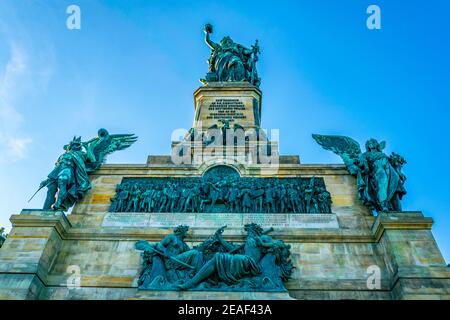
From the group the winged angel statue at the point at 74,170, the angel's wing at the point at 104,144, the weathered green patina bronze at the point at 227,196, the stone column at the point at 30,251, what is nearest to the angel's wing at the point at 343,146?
the weathered green patina bronze at the point at 227,196

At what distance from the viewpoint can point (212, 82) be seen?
750 inches

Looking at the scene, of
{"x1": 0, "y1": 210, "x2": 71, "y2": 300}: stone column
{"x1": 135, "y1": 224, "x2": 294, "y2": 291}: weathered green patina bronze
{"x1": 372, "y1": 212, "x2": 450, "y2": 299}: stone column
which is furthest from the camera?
{"x1": 0, "y1": 210, "x2": 71, "y2": 300}: stone column

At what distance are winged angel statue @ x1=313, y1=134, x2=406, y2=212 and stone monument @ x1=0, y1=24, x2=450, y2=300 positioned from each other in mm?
35

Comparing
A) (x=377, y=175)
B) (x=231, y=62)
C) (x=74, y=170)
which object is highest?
(x=231, y=62)

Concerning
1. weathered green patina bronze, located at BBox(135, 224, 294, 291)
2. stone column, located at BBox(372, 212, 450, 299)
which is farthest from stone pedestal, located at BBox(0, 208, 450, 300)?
weathered green patina bronze, located at BBox(135, 224, 294, 291)

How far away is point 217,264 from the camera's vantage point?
9.55 m

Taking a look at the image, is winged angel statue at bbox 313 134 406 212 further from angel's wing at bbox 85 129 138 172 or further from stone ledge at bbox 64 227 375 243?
angel's wing at bbox 85 129 138 172

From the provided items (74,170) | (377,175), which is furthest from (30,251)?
(377,175)

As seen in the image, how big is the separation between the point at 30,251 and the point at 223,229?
Answer: 16.8ft

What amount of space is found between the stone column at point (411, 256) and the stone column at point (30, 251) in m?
8.79

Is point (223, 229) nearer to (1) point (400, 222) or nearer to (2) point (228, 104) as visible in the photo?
(1) point (400, 222)

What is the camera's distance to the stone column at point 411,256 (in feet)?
30.0

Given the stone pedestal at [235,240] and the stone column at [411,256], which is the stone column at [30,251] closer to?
the stone pedestal at [235,240]

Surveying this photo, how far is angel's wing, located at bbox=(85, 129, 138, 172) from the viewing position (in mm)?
13544
